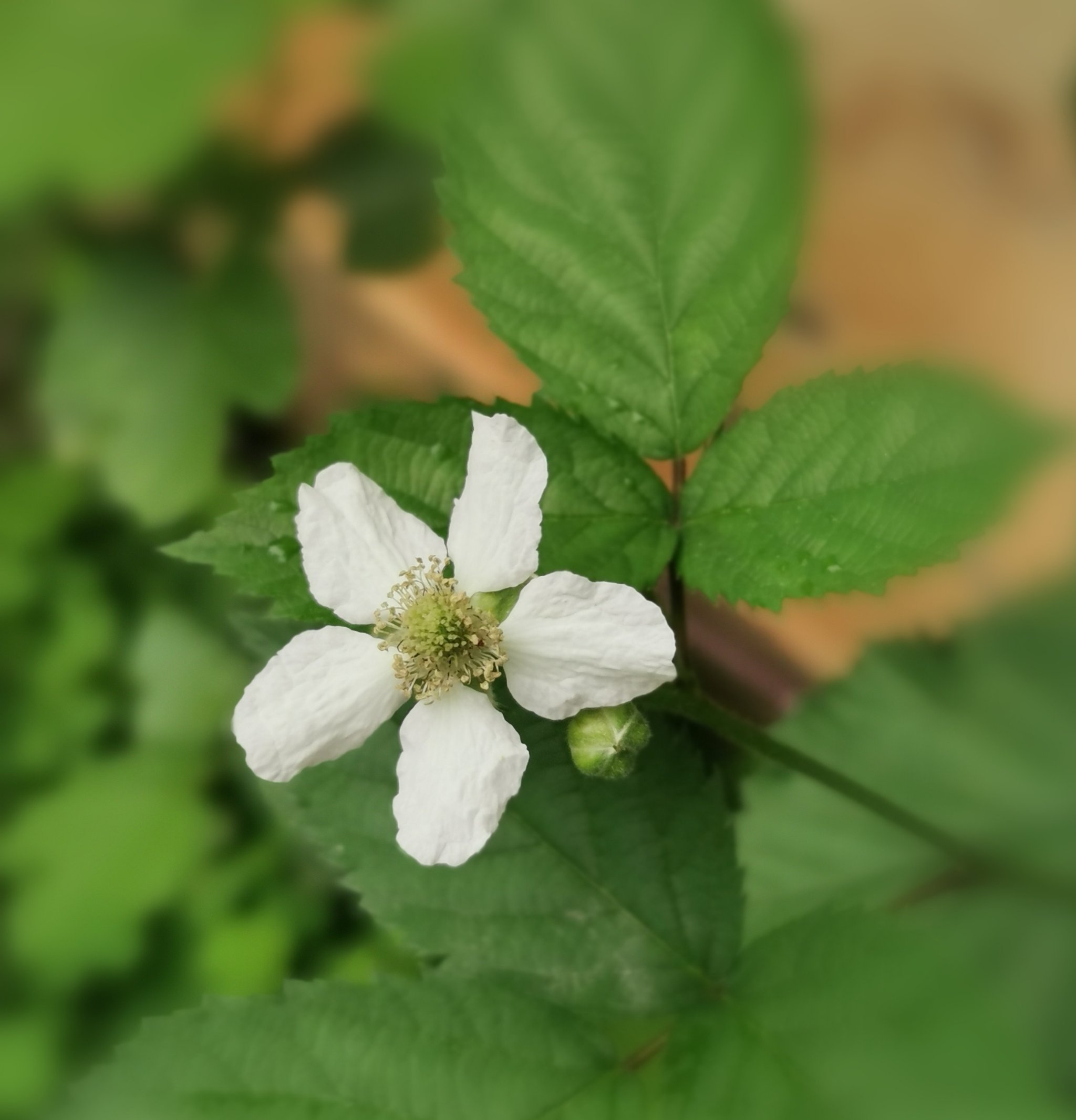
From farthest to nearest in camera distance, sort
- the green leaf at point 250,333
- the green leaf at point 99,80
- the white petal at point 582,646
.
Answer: the green leaf at point 250,333 → the green leaf at point 99,80 → the white petal at point 582,646

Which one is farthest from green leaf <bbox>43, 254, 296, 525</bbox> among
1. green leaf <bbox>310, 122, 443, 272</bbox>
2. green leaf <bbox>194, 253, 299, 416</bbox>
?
green leaf <bbox>310, 122, 443, 272</bbox>

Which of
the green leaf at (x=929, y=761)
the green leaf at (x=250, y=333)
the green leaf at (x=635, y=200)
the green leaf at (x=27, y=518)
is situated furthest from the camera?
the green leaf at (x=27, y=518)

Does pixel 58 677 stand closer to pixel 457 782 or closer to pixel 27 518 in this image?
pixel 27 518

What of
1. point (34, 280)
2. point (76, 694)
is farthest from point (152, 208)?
point (76, 694)

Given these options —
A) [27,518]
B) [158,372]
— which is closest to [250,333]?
[158,372]

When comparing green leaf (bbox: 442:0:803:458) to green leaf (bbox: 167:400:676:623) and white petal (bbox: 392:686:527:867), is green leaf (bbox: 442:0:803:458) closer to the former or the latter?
green leaf (bbox: 167:400:676:623)

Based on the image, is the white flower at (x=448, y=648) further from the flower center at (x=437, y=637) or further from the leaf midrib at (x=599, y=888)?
the leaf midrib at (x=599, y=888)

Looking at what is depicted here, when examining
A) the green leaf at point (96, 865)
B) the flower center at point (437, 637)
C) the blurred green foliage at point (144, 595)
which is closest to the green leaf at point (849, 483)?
the flower center at point (437, 637)
